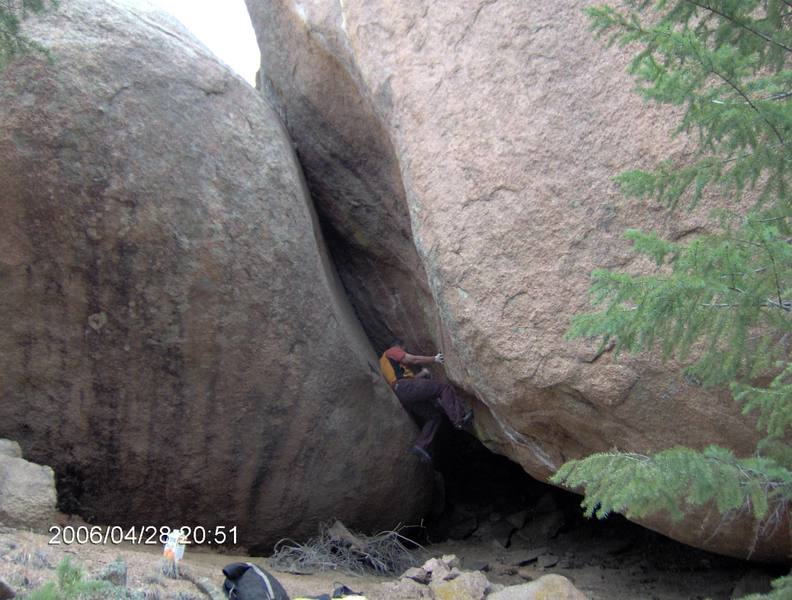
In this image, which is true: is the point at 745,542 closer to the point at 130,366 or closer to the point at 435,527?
the point at 435,527

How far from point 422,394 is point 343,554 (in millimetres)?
1528

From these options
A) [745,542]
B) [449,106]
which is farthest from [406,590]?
[449,106]

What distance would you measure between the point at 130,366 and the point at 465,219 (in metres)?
2.51

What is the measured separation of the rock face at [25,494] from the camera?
15.5 feet

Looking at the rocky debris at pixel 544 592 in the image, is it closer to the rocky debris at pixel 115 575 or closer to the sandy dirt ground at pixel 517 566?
the sandy dirt ground at pixel 517 566

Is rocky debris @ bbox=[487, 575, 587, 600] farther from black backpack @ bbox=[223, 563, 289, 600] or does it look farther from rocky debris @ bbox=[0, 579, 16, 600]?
rocky debris @ bbox=[0, 579, 16, 600]

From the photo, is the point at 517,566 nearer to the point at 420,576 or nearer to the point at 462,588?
the point at 420,576

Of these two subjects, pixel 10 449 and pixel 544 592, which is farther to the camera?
pixel 10 449

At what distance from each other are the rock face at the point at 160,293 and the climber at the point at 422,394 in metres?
0.72

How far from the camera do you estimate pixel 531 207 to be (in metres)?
5.07

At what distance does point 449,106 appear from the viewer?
5570 millimetres

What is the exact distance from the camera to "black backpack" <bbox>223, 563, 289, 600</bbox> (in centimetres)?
409

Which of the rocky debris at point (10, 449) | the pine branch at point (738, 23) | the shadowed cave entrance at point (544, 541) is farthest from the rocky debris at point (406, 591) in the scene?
the pine branch at point (738, 23)
